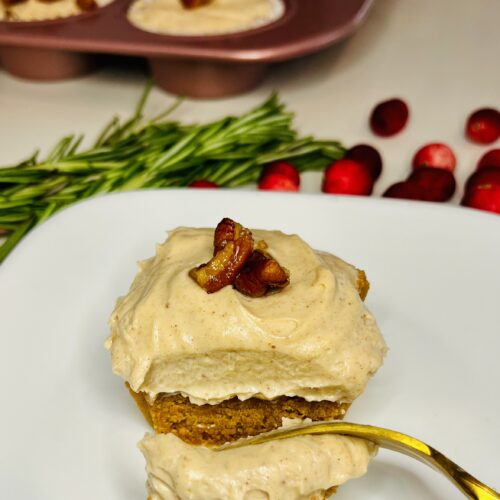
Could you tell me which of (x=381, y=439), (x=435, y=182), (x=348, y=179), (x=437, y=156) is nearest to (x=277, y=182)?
(x=348, y=179)

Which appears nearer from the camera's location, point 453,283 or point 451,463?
point 451,463

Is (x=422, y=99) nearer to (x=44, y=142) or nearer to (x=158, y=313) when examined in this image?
(x=44, y=142)

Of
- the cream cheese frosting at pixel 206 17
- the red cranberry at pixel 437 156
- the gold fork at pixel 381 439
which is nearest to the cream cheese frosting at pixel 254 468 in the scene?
the gold fork at pixel 381 439

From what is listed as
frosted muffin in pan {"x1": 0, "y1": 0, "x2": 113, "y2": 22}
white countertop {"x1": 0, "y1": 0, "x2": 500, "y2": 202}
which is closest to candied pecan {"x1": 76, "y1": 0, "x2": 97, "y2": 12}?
frosted muffin in pan {"x1": 0, "y1": 0, "x2": 113, "y2": 22}

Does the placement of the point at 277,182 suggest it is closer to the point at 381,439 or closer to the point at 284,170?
the point at 284,170

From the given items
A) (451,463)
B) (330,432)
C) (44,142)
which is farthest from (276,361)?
(44,142)
